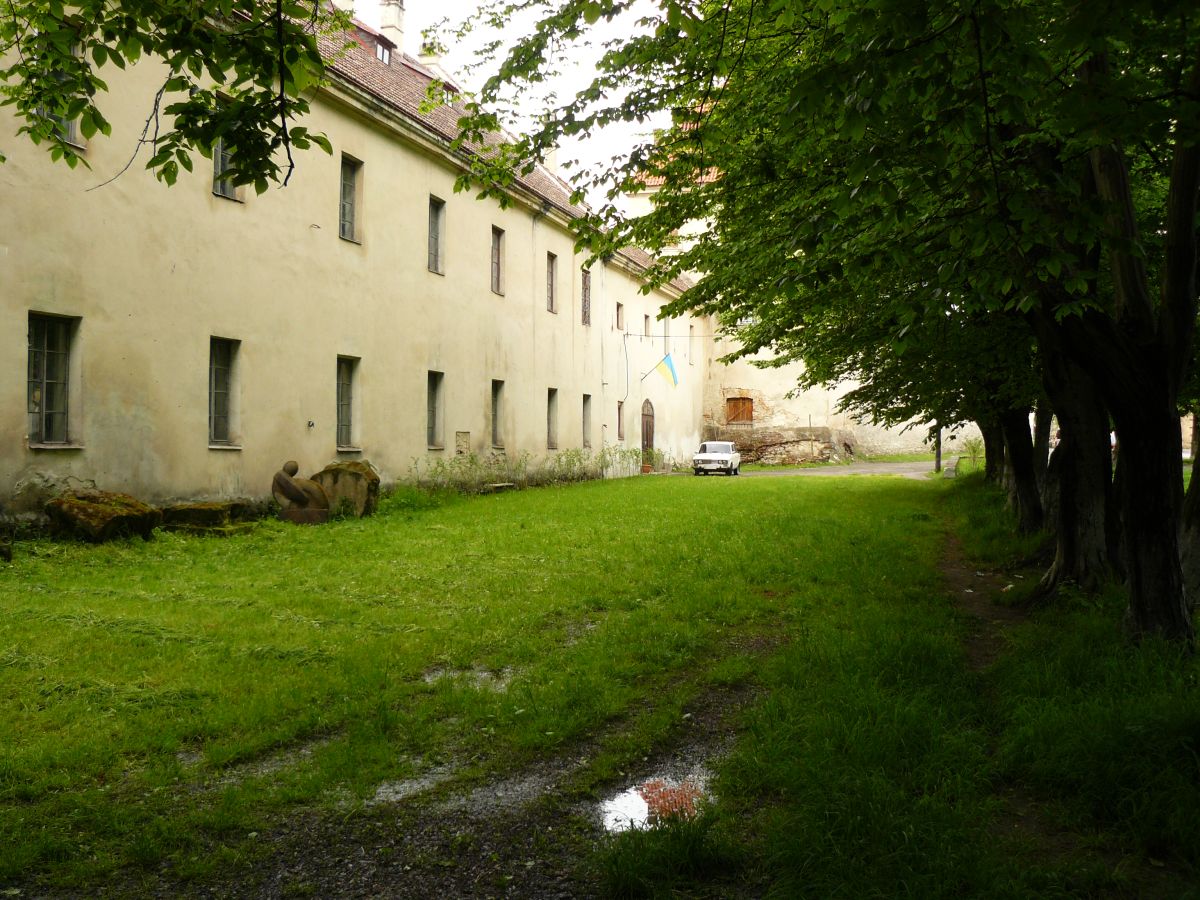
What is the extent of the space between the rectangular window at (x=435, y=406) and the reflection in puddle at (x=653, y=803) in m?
16.5

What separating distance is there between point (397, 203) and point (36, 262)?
8546mm

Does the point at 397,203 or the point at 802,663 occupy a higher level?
the point at 397,203

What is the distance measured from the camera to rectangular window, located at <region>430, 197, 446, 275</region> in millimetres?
20531

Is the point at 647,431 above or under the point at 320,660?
above

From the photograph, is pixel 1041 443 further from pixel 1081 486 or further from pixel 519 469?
pixel 519 469

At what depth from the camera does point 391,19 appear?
1000 inches

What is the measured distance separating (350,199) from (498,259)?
21.2 ft

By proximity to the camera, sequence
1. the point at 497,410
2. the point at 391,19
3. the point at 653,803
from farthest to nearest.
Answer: the point at 391,19 → the point at 497,410 → the point at 653,803

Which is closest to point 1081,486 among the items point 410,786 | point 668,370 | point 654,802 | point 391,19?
point 654,802

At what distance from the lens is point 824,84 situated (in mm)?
3506

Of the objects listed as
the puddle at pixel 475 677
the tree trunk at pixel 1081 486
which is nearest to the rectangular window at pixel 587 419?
the tree trunk at pixel 1081 486

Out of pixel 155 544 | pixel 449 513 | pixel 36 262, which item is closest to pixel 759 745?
pixel 155 544

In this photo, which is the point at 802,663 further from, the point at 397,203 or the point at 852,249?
the point at 397,203

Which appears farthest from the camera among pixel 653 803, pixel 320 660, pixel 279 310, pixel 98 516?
pixel 279 310
